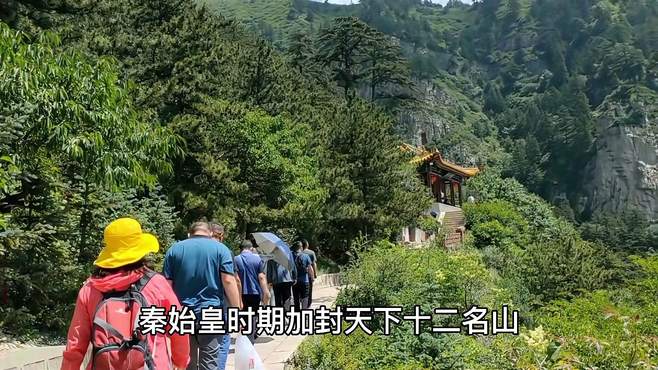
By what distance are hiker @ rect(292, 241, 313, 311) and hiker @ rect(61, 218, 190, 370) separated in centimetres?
635

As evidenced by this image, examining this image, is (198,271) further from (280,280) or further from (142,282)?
(280,280)

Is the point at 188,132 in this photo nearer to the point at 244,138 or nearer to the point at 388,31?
the point at 244,138

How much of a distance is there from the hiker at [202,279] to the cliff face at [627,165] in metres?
89.9

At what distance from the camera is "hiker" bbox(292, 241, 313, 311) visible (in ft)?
30.1

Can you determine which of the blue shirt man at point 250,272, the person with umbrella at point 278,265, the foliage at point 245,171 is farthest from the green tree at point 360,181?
the blue shirt man at point 250,272

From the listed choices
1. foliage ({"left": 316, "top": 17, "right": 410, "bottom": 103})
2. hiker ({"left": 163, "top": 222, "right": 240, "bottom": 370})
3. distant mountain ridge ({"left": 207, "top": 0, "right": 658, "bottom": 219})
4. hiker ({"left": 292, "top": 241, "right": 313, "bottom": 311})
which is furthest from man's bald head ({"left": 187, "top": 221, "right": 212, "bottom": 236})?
distant mountain ridge ({"left": 207, "top": 0, "right": 658, "bottom": 219})

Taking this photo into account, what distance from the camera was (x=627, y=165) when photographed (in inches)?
3354

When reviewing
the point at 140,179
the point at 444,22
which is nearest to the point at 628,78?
the point at 444,22

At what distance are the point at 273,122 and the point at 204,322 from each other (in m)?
14.1

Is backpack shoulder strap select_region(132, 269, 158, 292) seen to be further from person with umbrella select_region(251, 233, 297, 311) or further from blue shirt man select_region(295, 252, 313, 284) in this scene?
blue shirt man select_region(295, 252, 313, 284)

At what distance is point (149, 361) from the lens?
2678 millimetres

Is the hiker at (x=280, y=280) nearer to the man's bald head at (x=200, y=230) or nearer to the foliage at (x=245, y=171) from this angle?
the man's bald head at (x=200, y=230)

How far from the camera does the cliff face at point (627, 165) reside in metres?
84.8

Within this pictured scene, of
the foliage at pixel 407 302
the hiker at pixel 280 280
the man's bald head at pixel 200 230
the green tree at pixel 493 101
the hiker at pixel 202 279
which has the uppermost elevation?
the green tree at pixel 493 101
